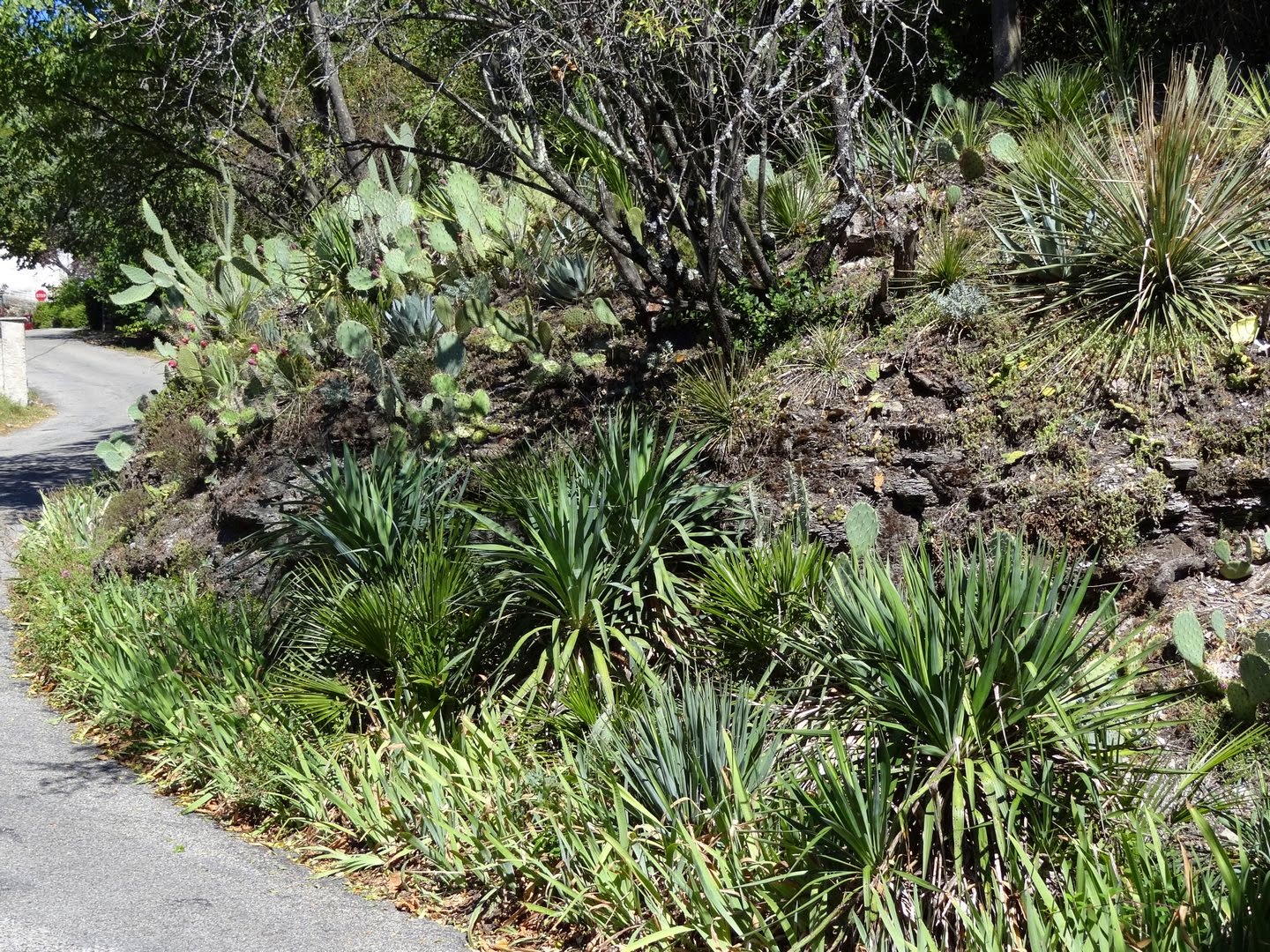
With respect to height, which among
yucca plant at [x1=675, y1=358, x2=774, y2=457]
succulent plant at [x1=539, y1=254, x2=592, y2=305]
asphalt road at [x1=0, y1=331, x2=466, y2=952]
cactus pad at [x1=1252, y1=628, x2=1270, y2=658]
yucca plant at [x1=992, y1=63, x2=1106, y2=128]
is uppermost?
yucca plant at [x1=992, y1=63, x2=1106, y2=128]

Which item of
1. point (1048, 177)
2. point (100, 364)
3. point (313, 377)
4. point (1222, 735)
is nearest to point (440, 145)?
point (313, 377)

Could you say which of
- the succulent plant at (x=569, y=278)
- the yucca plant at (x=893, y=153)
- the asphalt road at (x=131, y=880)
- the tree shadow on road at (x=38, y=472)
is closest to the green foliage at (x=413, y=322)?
the succulent plant at (x=569, y=278)

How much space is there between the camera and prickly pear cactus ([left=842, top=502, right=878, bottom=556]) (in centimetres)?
579

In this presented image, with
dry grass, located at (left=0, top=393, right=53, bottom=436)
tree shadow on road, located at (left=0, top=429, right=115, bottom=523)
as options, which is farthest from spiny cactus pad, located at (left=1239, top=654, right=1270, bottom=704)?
dry grass, located at (left=0, top=393, right=53, bottom=436)

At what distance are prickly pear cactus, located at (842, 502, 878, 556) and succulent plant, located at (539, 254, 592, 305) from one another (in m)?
4.38

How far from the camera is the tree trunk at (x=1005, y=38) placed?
10.5 metres

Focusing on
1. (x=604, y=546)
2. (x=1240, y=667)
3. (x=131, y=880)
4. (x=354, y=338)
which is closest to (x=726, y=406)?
(x=604, y=546)

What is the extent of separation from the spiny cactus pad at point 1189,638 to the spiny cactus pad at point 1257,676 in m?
0.30

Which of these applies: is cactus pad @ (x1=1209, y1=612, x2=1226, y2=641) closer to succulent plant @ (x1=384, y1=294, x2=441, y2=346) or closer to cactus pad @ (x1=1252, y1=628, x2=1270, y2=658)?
cactus pad @ (x1=1252, y1=628, x2=1270, y2=658)

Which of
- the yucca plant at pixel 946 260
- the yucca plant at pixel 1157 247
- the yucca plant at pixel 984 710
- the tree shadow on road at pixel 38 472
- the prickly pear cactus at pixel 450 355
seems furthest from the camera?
the tree shadow on road at pixel 38 472

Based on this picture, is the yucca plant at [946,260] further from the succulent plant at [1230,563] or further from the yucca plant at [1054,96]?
the succulent plant at [1230,563]

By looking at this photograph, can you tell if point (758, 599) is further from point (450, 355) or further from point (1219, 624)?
point (450, 355)

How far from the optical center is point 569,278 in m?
9.67

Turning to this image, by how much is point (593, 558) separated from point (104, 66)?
10.1 metres
